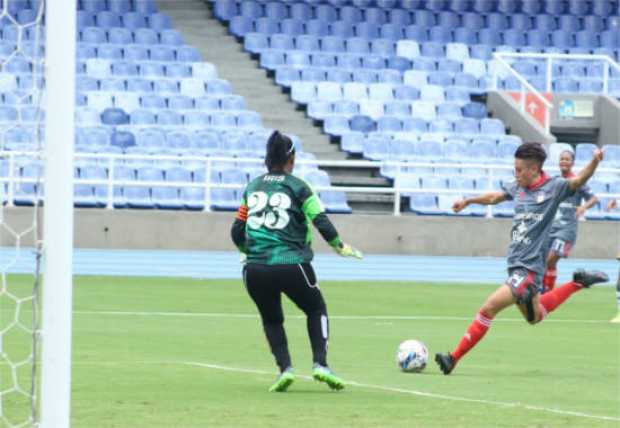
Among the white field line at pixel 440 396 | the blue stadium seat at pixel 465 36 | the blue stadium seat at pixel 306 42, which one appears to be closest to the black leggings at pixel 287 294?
the white field line at pixel 440 396

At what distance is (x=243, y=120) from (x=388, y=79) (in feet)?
16.0

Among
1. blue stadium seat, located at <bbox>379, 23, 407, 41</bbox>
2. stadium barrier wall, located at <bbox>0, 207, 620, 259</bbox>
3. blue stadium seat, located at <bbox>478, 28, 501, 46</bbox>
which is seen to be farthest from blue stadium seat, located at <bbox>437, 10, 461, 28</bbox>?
stadium barrier wall, located at <bbox>0, 207, 620, 259</bbox>

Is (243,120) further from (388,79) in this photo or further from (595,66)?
(595,66)

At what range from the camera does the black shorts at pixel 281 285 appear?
34.6 feet

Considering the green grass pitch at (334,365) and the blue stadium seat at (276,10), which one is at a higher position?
the blue stadium seat at (276,10)

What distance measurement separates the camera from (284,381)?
10.5m

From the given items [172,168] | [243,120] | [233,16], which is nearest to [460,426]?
[172,168]

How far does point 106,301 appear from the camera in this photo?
745 inches

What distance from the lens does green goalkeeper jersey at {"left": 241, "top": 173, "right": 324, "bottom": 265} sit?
415 inches

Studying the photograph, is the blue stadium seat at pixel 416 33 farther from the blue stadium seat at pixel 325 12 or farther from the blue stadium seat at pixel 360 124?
the blue stadium seat at pixel 360 124

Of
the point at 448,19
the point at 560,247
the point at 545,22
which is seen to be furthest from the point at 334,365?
the point at 545,22

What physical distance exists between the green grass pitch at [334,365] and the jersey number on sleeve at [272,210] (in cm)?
115

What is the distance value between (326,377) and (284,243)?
96cm

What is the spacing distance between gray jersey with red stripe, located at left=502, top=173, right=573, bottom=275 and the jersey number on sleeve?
98.4 inches
